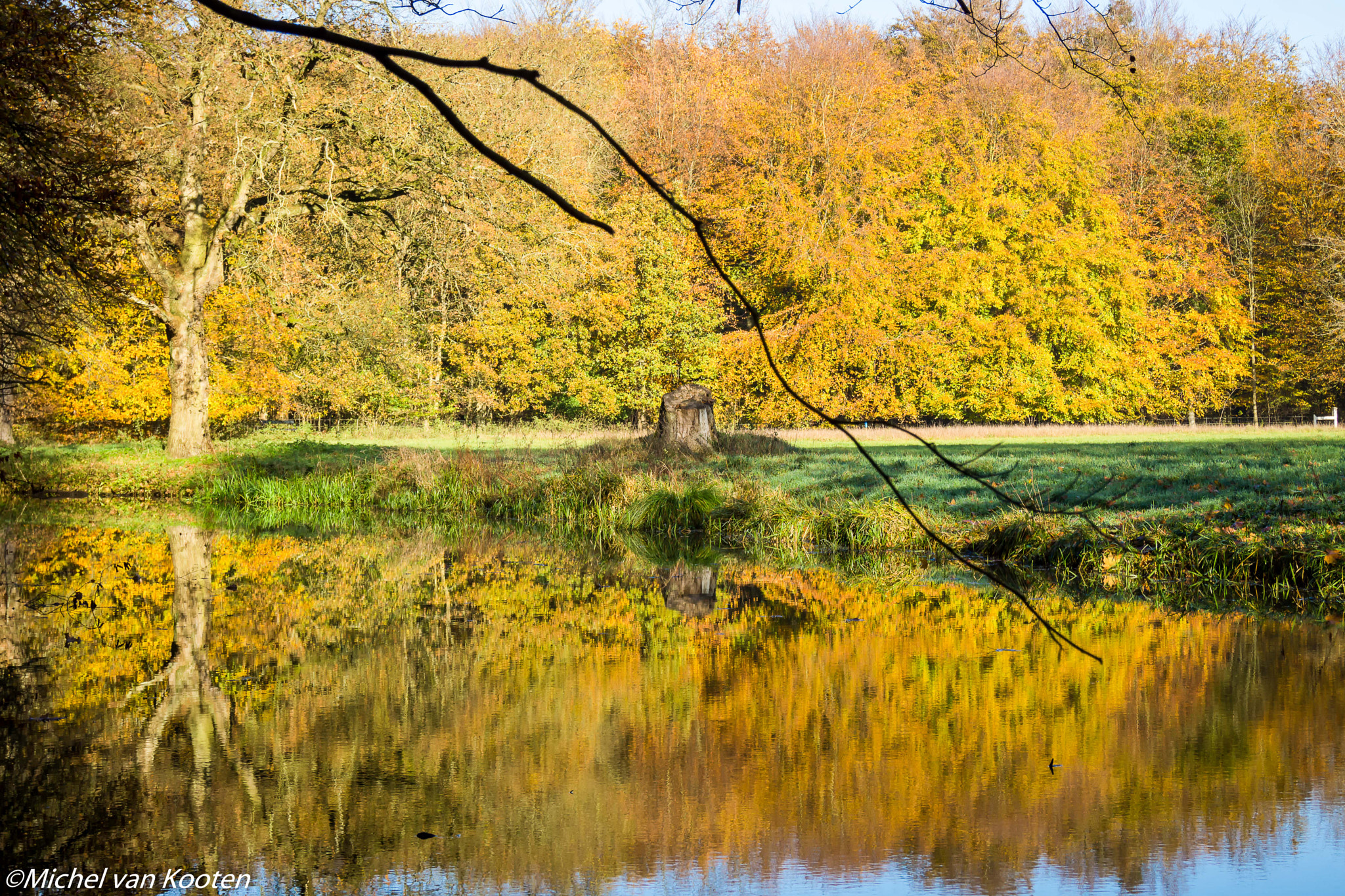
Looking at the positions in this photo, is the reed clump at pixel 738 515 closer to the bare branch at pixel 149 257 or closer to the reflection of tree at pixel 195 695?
the bare branch at pixel 149 257

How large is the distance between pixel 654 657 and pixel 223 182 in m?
17.2

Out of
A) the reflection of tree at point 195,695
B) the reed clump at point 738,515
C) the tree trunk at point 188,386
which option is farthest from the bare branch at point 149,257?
the reflection of tree at point 195,695

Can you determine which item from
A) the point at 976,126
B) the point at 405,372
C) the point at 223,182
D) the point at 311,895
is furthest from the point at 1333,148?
the point at 311,895

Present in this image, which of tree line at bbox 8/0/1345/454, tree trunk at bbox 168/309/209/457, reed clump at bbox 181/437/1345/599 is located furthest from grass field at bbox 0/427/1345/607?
tree line at bbox 8/0/1345/454

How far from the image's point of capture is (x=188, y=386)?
20.1 meters

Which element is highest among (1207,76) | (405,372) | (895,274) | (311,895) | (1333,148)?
(1207,76)

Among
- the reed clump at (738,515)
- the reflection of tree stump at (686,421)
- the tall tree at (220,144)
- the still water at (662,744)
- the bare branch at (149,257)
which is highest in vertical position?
the tall tree at (220,144)

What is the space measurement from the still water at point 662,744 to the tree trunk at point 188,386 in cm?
1130

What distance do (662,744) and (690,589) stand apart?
4.57 meters

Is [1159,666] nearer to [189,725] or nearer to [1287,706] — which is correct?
[1287,706]

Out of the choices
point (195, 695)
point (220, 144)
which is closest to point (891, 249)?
point (220, 144)

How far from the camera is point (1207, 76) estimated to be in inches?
1431

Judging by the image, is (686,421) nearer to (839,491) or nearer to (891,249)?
(839,491)

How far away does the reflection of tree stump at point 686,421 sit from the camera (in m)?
18.8
